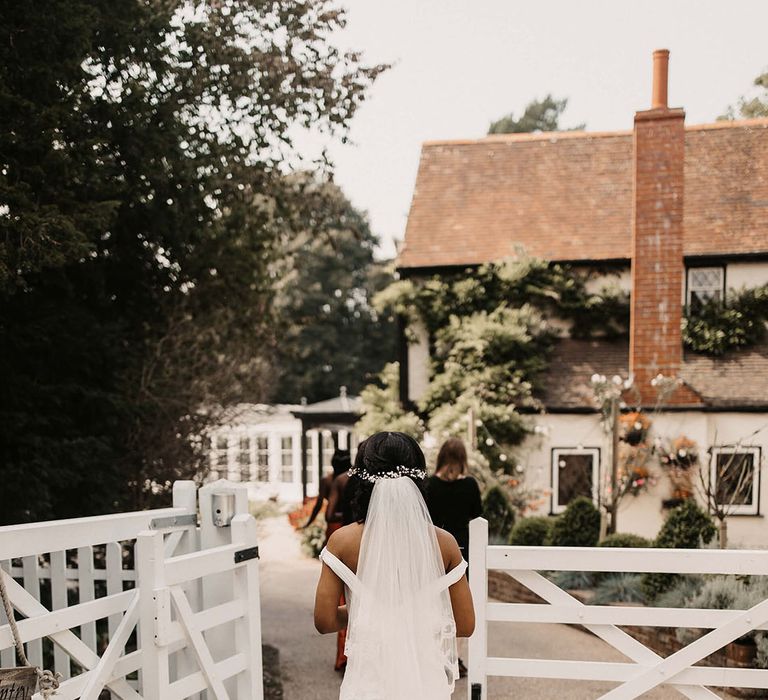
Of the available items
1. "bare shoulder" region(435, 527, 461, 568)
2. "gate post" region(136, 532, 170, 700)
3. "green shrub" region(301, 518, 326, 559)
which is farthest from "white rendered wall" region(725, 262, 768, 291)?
"gate post" region(136, 532, 170, 700)

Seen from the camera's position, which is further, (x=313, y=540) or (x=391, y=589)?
(x=313, y=540)

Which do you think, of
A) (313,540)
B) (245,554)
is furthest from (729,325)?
(245,554)

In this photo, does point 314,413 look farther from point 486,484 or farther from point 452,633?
A: point 452,633

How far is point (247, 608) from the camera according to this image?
4.11m

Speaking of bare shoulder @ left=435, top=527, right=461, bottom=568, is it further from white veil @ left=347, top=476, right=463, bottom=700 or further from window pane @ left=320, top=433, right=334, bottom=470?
window pane @ left=320, top=433, right=334, bottom=470

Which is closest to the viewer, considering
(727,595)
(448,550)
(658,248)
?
(448,550)

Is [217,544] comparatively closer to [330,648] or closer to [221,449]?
[330,648]

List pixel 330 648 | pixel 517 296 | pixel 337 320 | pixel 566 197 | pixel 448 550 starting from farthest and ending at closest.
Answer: pixel 337 320 < pixel 566 197 < pixel 517 296 < pixel 330 648 < pixel 448 550

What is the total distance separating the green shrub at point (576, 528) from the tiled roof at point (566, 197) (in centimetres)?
600

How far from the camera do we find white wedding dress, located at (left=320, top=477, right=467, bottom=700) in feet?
9.90

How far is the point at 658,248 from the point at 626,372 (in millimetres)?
2194

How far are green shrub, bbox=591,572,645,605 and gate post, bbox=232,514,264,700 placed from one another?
3.99 meters

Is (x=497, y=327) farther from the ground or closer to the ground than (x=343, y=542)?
farther from the ground

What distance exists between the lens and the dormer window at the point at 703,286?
12773 millimetres
